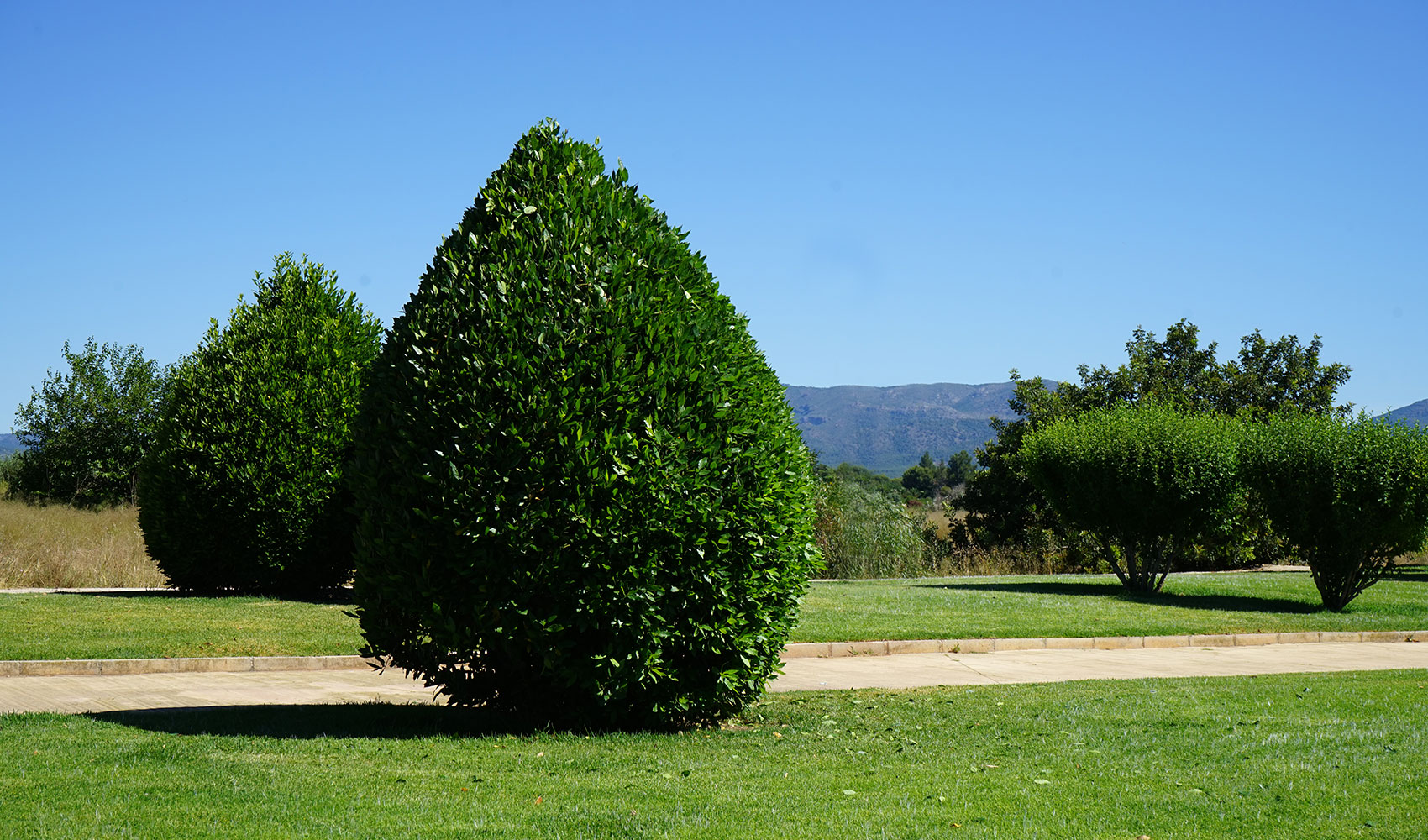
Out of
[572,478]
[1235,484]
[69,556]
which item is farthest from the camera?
[1235,484]

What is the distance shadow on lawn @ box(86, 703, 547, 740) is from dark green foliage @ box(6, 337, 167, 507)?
29823 millimetres

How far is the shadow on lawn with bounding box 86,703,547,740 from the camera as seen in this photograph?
25.2 feet

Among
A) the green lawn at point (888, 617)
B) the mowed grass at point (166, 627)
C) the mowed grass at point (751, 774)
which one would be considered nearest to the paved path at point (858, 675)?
the mowed grass at point (166, 627)

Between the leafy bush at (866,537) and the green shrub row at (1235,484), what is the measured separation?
20.2 ft

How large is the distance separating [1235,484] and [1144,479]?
166 cm

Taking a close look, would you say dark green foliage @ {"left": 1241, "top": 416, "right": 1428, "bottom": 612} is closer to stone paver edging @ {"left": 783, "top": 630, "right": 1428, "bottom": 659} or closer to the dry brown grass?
stone paver edging @ {"left": 783, "top": 630, "right": 1428, "bottom": 659}

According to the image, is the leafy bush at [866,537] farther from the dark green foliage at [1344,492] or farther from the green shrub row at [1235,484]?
the dark green foliage at [1344,492]

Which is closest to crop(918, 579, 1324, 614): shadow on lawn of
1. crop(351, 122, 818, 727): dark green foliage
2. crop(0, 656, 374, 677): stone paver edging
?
crop(0, 656, 374, 677): stone paver edging

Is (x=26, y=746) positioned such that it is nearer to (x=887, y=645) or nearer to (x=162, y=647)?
(x=162, y=647)

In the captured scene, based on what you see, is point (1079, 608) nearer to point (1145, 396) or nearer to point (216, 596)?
point (216, 596)

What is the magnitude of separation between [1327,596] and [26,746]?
20.2m

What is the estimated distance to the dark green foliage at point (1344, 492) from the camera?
18.6m

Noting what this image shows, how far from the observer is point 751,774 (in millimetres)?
6430

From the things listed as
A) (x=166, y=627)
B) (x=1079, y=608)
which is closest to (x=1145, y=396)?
(x=1079, y=608)
